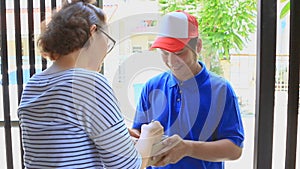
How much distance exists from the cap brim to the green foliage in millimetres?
114

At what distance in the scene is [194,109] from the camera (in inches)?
45.9

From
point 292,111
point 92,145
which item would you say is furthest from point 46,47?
point 292,111

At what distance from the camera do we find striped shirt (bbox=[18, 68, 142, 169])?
2.67ft

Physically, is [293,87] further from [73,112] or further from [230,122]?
[73,112]

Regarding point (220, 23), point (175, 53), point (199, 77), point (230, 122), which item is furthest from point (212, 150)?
point (220, 23)

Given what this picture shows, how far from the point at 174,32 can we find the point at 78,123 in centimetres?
52

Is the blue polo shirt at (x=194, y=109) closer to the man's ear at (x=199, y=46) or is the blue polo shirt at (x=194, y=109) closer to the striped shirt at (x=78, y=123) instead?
the man's ear at (x=199, y=46)

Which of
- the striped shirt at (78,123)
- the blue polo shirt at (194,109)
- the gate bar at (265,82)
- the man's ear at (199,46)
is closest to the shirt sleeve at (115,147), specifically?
the striped shirt at (78,123)

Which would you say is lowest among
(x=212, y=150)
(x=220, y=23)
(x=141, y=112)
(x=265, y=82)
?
(x=212, y=150)

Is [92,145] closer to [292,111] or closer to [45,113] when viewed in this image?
[45,113]

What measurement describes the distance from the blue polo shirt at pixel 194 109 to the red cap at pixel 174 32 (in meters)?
0.11

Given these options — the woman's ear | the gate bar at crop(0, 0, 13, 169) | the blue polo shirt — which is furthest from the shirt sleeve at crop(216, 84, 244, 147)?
the gate bar at crop(0, 0, 13, 169)

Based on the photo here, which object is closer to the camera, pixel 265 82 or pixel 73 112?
pixel 73 112

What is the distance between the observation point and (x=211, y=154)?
111 cm
